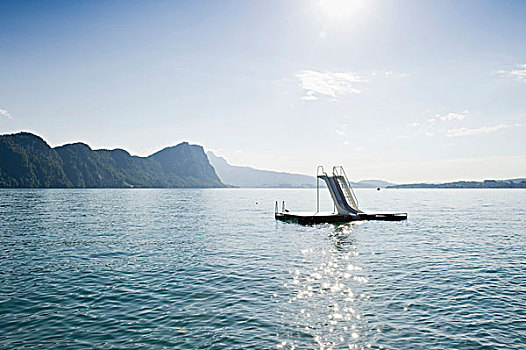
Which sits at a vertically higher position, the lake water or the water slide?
the water slide

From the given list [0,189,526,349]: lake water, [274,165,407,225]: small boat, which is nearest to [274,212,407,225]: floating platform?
[274,165,407,225]: small boat

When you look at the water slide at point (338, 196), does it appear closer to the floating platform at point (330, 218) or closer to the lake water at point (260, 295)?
the floating platform at point (330, 218)

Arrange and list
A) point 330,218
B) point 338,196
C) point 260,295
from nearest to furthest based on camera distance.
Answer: point 260,295, point 330,218, point 338,196

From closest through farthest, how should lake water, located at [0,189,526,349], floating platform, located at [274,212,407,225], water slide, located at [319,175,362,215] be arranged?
lake water, located at [0,189,526,349]
floating platform, located at [274,212,407,225]
water slide, located at [319,175,362,215]

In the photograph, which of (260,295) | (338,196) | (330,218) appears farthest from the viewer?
(338,196)

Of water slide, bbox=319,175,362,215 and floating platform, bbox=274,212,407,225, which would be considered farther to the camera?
water slide, bbox=319,175,362,215

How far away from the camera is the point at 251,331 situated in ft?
42.9

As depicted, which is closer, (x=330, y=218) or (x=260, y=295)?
(x=260, y=295)

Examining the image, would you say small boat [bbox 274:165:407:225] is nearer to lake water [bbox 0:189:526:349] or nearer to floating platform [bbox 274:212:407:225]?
floating platform [bbox 274:212:407:225]

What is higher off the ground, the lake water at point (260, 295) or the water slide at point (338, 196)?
the water slide at point (338, 196)

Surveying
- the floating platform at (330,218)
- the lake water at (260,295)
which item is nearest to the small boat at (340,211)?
the floating platform at (330,218)

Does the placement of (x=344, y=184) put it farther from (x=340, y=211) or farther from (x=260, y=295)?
(x=260, y=295)

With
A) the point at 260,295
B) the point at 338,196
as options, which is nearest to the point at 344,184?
Answer: the point at 338,196

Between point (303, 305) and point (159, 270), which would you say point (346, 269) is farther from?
point (159, 270)
